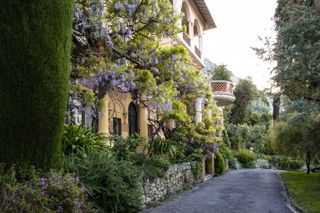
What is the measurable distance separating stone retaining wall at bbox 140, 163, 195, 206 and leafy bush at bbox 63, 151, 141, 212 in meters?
1.62

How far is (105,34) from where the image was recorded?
10523 millimetres

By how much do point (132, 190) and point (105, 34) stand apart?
4.40 m

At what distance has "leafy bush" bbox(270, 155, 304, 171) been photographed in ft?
115

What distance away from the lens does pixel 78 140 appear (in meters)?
Result: 9.48

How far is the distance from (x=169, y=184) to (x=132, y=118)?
237 inches

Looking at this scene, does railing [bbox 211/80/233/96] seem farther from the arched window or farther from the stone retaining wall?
the stone retaining wall

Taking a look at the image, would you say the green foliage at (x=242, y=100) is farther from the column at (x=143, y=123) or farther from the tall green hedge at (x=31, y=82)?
the tall green hedge at (x=31, y=82)

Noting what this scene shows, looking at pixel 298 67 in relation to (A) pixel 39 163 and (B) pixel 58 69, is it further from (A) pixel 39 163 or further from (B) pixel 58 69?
(A) pixel 39 163

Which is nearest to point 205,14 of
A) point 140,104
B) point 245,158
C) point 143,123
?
point 140,104

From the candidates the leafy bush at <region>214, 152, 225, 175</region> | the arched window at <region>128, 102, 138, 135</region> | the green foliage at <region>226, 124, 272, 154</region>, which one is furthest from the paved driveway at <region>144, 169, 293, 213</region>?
the green foliage at <region>226, 124, 272, 154</region>

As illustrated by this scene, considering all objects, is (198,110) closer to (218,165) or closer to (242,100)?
(218,165)

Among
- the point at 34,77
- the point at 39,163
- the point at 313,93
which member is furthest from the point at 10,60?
the point at 313,93

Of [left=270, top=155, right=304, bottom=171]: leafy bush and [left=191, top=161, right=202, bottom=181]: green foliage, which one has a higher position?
[left=191, top=161, right=202, bottom=181]: green foliage

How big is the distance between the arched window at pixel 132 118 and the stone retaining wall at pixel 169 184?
3.41 meters
